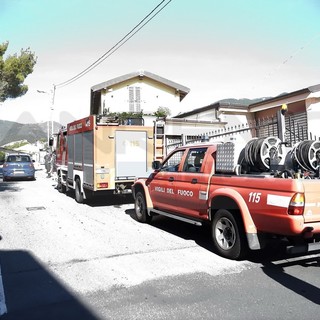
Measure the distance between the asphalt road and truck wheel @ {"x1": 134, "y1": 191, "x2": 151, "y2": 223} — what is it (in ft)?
1.47

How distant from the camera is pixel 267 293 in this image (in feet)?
14.6

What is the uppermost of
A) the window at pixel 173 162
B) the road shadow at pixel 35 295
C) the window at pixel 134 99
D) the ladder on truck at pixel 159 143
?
the window at pixel 134 99

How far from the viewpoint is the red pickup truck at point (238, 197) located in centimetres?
491

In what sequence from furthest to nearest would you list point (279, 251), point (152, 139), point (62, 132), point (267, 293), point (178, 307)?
point (62, 132) < point (152, 139) < point (279, 251) < point (267, 293) < point (178, 307)

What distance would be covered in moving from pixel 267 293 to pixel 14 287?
307 cm

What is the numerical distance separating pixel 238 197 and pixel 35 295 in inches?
119

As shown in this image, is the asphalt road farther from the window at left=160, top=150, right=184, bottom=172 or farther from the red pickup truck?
the window at left=160, top=150, right=184, bottom=172

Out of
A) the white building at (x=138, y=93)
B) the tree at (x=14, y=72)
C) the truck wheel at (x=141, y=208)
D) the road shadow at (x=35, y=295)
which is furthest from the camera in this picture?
the white building at (x=138, y=93)

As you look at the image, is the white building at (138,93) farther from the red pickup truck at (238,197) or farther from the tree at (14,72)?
the red pickup truck at (238,197)

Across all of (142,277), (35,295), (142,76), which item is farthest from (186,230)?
(142,76)

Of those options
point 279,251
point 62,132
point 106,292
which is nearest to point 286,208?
point 279,251

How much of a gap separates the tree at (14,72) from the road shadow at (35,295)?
1652 cm

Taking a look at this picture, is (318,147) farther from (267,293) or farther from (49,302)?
(49,302)

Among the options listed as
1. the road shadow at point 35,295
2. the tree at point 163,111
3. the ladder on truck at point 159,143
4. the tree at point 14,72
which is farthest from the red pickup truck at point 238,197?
the tree at point 163,111
